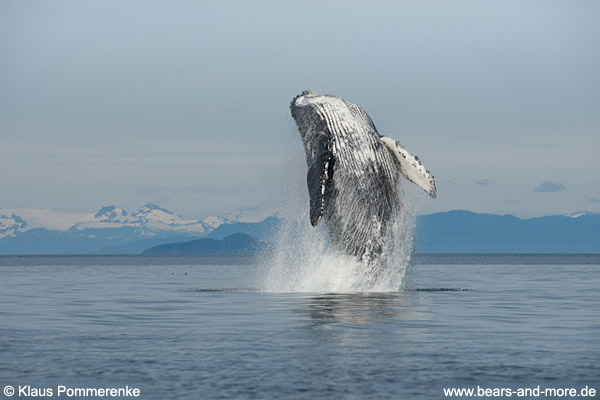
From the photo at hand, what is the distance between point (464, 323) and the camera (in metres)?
12.7

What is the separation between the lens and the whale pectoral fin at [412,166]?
1688 cm

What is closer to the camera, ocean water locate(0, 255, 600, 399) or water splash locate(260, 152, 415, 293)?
ocean water locate(0, 255, 600, 399)

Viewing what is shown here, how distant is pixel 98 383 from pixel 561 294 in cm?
1597

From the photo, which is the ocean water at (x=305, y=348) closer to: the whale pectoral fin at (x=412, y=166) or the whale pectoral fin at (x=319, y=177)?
the whale pectoral fin at (x=319, y=177)

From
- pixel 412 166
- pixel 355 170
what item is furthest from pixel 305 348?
pixel 412 166

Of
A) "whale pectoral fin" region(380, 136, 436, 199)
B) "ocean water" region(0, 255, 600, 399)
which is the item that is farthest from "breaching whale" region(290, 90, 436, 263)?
"ocean water" region(0, 255, 600, 399)

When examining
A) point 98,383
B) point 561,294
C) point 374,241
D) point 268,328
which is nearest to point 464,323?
point 268,328

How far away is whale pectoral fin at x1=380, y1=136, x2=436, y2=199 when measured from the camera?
16.9 metres

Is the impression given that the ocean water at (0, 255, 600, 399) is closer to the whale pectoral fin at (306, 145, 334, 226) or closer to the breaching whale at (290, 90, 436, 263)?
the breaching whale at (290, 90, 436, 263)

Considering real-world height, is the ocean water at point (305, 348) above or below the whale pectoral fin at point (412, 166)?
below

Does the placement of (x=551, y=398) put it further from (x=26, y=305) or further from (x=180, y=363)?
(x=26, y=305)

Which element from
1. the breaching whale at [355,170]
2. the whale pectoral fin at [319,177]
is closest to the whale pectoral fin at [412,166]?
the breaching whale at [355,170]

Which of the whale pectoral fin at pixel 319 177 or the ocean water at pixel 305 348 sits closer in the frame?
the ocean water at pixel 305 348

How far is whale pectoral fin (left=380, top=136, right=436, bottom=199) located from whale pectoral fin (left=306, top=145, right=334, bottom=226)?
1312 millimetres
